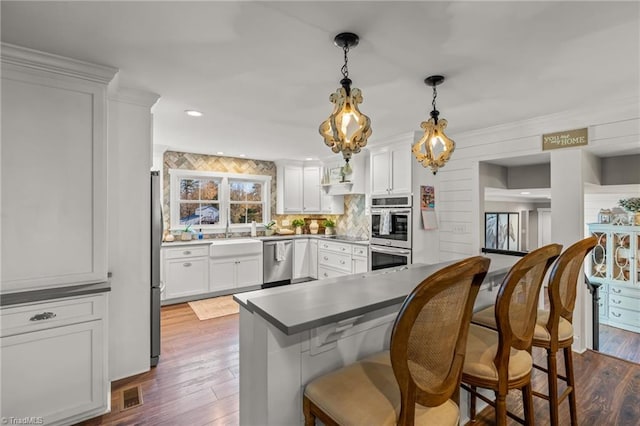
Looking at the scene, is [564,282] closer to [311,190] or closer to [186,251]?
[186,251]

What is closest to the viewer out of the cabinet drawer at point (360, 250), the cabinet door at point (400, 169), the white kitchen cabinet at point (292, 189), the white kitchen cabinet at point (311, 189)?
the cabinet door at point (400, 169)

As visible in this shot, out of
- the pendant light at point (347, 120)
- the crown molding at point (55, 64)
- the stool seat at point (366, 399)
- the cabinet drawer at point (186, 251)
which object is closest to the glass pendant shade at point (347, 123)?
the pendant light at point (347, 120)

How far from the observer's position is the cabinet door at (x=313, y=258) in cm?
563

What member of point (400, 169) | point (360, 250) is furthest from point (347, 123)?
point (360, 250)

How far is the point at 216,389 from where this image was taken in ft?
7.71

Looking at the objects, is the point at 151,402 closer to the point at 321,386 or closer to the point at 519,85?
the point at 321,386

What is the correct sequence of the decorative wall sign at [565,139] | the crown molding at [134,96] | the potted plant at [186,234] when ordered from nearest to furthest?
the crown molding at [134,96] → the decorative wall sign at [565,139] → the potted plant at [186,234]

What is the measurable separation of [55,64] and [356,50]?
75.7 inches

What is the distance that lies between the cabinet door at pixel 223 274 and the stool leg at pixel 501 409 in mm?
4214

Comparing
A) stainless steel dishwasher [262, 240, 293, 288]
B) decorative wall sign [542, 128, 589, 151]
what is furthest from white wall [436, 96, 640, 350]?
stainless steel dishwasher [262, 240, 293, 288]

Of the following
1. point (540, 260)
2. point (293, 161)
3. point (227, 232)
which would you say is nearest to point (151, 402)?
point (540, 260)

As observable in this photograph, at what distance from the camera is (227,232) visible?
559cm

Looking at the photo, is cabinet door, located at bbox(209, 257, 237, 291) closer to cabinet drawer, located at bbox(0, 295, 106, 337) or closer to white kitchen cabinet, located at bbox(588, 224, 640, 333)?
cabinet drawer, located at bbox(0, 295, 106, 337)

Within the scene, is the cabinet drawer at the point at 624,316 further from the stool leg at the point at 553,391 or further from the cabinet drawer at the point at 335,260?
the stool leg at the point at 553,391
